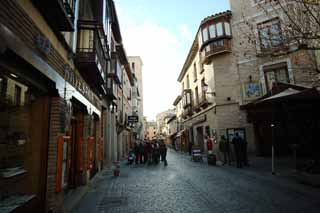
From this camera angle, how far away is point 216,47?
54.9ft

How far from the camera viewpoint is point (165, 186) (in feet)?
22.5

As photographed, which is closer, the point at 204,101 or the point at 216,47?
the point at 216,47

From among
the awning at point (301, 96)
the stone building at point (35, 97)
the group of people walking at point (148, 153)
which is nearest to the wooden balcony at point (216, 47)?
the group of people walking at point (148, 153)

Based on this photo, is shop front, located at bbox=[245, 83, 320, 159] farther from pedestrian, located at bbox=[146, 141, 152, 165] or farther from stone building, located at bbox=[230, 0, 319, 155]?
pedestrian, located at bbox=[146, 141, 152, 165]

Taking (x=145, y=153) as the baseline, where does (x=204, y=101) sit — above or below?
above

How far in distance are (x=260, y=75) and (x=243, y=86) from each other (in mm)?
1458

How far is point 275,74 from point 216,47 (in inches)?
202

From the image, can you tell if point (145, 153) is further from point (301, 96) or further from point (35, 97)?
point (35, 97)

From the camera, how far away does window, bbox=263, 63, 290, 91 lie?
565 inches

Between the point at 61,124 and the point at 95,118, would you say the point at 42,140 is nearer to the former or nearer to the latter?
the point at 61,124

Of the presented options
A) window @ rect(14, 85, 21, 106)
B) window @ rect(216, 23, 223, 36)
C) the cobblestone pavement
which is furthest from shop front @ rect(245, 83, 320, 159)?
window @ rect(14, 85, 21, 106)

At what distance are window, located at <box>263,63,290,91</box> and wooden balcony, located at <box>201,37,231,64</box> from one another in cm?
352

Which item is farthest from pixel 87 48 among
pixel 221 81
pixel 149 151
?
pixel 221 81

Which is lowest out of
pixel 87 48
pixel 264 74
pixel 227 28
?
pixel 87 48
